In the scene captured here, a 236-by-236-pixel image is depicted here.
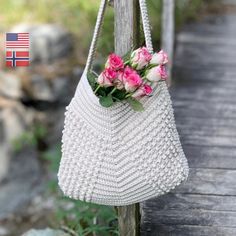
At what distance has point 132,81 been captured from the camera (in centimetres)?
201

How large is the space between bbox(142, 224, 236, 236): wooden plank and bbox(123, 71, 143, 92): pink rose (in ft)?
2.59

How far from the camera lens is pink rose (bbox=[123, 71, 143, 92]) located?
2.02 meters

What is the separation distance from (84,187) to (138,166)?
0.67ft

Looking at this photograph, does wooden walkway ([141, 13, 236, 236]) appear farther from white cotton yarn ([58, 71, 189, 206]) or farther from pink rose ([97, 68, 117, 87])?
pink rose ([97, 68, 117, 87])

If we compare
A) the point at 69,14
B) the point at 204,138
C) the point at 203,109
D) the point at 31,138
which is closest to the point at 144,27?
the point at 204,138

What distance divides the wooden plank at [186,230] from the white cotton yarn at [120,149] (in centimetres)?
47

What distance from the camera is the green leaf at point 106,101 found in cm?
205

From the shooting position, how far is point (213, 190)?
2.88 meters


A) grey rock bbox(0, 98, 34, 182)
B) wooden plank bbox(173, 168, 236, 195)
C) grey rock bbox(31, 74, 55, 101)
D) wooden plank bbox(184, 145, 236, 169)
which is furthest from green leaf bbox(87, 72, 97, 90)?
grey rock bbox(31, 74, 55, 101)

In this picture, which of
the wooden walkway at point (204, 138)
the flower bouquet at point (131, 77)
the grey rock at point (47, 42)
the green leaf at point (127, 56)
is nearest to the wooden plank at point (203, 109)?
the wooden walkway at point (204, 138)

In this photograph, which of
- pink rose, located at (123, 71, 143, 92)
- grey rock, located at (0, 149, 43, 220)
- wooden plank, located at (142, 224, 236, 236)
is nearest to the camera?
pink rose, located at (123, 71, 143, 92)

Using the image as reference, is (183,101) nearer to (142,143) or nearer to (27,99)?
(142,143)

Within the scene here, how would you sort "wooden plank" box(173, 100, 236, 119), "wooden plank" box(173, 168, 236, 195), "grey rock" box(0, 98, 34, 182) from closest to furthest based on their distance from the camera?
"wooden plank" box(173, 168, 236, 195), "wooden plank" box(173, 100, 236, 119), "grey rock" box(0, 98, 34, 182)

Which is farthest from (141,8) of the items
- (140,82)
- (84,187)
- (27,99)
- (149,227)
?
(27,99)
